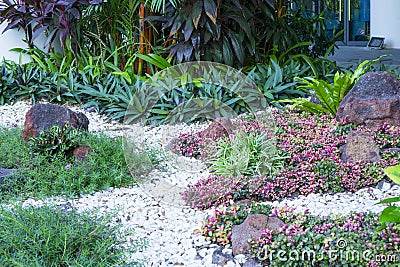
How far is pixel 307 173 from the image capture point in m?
2.83

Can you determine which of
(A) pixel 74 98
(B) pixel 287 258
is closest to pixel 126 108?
(A) pixel 74 98

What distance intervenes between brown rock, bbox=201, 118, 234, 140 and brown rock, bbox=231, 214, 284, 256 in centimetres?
128

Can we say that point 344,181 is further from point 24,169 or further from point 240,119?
point 24,169

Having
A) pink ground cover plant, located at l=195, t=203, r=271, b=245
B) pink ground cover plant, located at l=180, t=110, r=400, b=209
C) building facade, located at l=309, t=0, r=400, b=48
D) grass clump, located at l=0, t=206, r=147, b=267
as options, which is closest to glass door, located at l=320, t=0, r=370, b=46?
building facade, located at l=309, t=0, r=400, b=48

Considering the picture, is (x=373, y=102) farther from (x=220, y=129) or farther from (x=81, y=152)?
(x=81, y=152)

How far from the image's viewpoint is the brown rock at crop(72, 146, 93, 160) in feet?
10.8

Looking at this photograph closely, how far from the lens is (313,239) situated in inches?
75.7

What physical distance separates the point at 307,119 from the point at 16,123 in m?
2.37

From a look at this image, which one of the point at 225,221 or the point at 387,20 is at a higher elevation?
the point at 225,221

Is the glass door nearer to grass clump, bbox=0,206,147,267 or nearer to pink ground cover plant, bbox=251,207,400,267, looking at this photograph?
pink ground cover plant, bbox=251,207,400,267

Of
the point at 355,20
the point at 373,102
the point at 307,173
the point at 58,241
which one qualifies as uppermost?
the point at 58,241

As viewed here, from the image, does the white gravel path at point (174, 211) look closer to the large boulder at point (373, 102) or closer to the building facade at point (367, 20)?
the large boulder at point (373, 102)

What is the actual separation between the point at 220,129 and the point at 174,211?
95 cm

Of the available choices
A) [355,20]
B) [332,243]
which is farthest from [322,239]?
[355,20]
